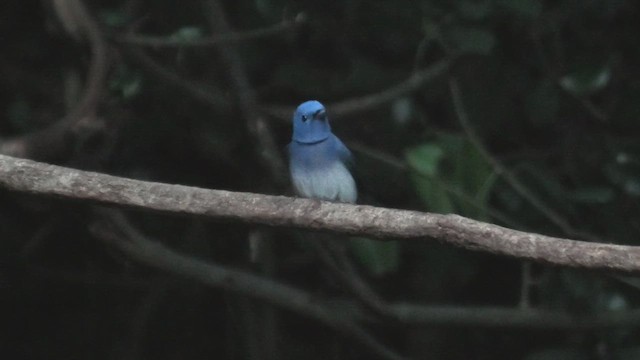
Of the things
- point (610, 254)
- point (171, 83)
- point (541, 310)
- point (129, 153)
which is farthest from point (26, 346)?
point (610, 254)

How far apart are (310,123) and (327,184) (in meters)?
0.21

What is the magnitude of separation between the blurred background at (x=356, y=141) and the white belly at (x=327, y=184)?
0.10m

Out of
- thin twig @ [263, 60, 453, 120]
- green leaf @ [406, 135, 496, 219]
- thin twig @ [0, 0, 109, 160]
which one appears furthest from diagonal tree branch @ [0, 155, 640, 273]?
thin twig @ [263, 60, 453, 120]

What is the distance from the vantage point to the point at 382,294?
6.12m

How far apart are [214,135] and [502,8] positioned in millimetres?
1104

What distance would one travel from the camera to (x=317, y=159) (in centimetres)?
473

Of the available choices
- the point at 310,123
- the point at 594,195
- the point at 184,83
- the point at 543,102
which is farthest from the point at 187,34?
the point at 594,195

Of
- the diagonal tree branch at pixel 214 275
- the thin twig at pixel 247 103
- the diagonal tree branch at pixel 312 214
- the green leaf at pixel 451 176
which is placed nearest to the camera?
the diagonal tree branch at pixel 312 214

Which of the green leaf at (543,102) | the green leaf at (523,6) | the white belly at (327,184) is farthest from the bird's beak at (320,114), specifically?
the green leaf at (543,102)

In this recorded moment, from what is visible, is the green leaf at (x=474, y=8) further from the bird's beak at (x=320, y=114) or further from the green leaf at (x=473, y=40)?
the bird's beak at (x=320, y=114)

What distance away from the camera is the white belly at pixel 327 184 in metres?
4.67

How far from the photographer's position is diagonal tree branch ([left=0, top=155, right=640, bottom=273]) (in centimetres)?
329

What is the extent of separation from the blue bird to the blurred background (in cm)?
12

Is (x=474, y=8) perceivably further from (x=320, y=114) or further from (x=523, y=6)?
(x=320, y=114)
